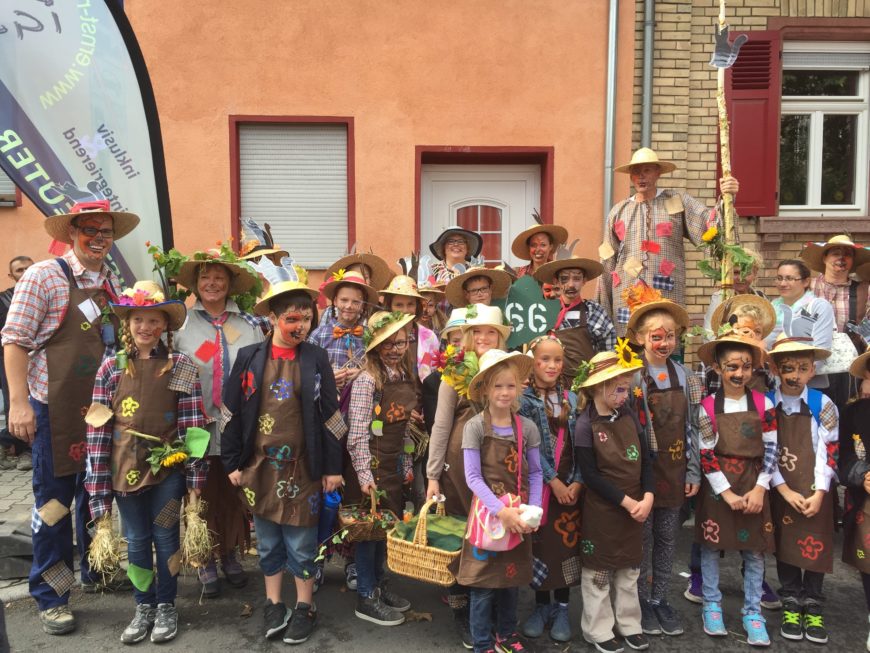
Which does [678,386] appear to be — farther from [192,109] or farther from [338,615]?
[192,109]

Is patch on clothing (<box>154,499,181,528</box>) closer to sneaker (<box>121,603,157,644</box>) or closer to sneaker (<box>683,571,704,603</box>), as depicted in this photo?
sneaker (<box>121,603,157,644</box>)

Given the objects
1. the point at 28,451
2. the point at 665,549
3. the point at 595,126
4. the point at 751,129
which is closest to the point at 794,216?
the point at 751,129

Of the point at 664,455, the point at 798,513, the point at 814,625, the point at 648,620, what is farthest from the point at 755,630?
the point at 664,455

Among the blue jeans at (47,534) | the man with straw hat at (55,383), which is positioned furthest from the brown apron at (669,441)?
the blue jeans at (47,534)

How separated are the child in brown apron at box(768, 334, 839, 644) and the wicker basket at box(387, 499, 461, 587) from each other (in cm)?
192

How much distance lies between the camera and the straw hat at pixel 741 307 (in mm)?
4367

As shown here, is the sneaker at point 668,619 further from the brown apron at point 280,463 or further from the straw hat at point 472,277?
the straw hat at point 472,277

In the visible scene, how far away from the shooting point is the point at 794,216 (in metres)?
7.99

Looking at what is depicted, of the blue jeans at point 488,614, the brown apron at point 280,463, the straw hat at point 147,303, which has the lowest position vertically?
the blue jeans at point 488,614

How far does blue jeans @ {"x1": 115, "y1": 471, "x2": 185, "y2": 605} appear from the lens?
3.74m

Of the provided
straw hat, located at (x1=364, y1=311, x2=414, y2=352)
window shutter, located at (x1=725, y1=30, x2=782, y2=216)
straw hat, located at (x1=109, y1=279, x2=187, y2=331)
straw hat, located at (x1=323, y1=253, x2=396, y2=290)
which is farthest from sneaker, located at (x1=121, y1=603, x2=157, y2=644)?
window shutter, located at (x1=725, y1=30, x2=782, y2=216)

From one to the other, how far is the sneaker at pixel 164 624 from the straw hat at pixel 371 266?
2.43 metres

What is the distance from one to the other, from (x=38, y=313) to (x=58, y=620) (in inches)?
67.1

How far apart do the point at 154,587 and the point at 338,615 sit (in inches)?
41.2
